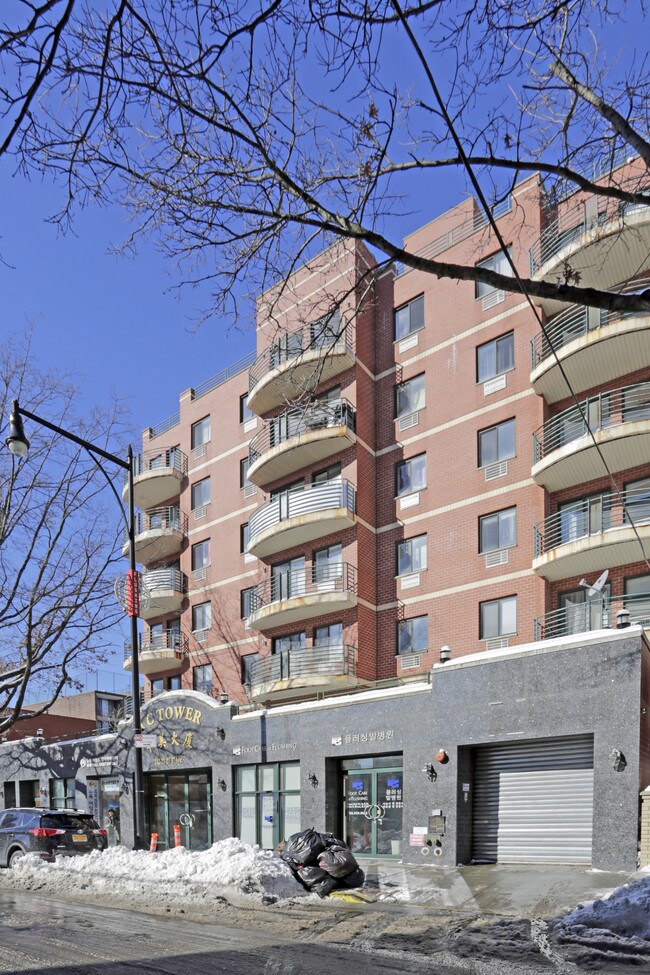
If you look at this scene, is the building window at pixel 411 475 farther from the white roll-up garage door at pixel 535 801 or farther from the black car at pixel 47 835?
the black car at pixel 47 835

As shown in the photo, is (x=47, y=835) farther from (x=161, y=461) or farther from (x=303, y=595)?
(x=161, y=461)

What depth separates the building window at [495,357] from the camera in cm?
2406

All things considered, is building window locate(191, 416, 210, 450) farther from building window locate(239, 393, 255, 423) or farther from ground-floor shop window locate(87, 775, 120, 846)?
ground-floor shop window locate(87, 775, 120, 846)

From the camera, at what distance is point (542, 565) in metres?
21.3

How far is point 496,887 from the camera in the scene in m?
13.5

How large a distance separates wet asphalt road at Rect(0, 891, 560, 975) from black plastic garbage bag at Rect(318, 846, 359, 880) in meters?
3.03

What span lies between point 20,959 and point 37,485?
62.2 ft

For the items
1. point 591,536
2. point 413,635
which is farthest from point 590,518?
point 413,635

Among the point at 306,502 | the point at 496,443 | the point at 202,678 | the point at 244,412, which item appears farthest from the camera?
the point at 244,412

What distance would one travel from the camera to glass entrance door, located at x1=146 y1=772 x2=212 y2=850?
1013 inches

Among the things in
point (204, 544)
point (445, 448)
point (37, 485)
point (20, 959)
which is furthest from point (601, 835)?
point (204, 544)

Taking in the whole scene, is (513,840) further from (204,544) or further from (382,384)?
(204,544)

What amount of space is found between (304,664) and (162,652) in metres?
9.41

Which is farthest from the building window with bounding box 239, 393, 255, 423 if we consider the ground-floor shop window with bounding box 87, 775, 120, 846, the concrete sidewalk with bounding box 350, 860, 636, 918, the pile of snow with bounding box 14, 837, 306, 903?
the concrete sidewalk with bounding box 350, 860, 636, 918
